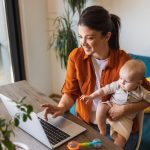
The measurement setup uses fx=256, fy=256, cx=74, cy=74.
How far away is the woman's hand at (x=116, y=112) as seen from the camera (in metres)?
1.40

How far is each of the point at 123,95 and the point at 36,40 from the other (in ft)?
6.07

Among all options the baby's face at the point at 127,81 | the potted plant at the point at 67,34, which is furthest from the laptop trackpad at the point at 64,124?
the potted plant at the point at 67,34

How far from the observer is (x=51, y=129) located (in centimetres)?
118

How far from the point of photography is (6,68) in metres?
3.06

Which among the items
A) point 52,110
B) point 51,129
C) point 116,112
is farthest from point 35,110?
point 116,112

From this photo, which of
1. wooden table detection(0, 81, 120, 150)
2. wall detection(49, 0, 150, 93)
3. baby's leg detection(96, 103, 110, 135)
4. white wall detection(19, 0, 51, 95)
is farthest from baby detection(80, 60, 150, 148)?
white wall detection(19, 0, 51, 95)

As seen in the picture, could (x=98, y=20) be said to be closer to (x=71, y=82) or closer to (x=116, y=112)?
(x=71, y=82)

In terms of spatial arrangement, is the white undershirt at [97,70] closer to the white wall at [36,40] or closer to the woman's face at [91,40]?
the woman's face at [91,40]

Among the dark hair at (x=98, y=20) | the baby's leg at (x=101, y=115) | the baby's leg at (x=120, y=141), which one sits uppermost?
the dark hair at (x=98, y=20)

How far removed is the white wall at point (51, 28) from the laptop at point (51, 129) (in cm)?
159

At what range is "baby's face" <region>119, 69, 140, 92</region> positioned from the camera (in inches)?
53.7

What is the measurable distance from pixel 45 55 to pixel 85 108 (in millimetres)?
1770

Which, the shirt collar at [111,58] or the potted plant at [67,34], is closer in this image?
the shirt collar at [111,58]

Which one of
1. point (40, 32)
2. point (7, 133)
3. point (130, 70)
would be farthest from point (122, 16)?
point (7, 133)
